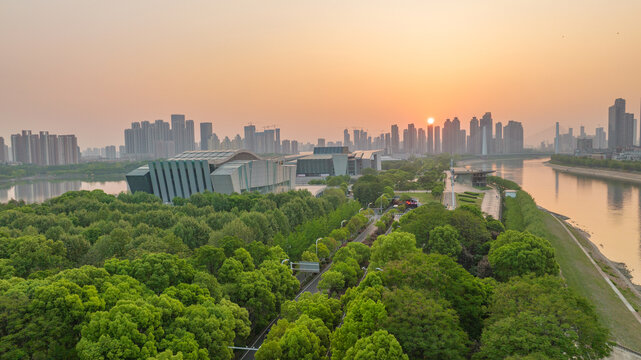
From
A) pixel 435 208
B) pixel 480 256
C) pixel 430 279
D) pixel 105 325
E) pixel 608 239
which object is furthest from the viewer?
pixel 608 239

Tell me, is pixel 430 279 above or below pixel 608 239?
above

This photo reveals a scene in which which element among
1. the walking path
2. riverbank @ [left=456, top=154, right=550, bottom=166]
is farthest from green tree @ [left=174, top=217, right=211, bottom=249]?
riverbank @ [left=456, top=154, right=550, bottom=166]

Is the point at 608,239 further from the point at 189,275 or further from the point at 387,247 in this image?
the point at 189,275

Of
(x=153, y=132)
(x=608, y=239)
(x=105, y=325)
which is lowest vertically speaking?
(x=608, y=239)

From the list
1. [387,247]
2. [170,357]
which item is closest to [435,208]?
[387,247]

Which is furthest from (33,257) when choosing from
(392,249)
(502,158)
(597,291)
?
(502,158)

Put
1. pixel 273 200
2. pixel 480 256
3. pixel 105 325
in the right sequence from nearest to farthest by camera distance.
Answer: pixel 105 325 < pixel 480 256 < pixel 273 200
